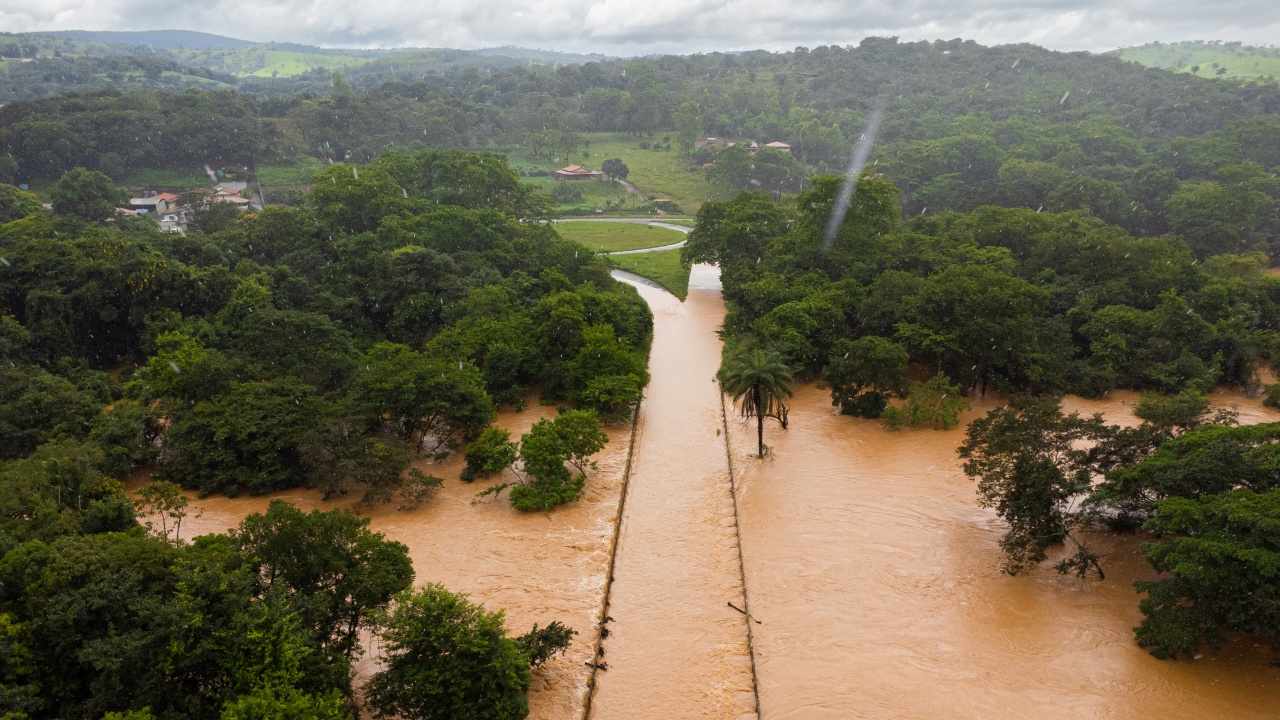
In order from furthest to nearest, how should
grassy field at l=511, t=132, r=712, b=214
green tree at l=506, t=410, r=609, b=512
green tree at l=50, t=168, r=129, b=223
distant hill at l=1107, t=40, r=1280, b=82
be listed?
distant hill at l=1107, t=40, r=1280, b=82 < grassy field at l=511, t=132, r=712, b=214 < green tree at l=50, t=168, r=129, b=223 < green tree at l=506, t=410, r=609, b=512

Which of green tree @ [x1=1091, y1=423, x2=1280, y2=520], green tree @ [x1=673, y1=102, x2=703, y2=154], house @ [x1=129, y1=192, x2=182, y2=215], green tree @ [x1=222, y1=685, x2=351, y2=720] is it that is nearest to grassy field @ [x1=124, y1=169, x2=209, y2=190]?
house @ [x1=129, y1=192, x2=182, y2=215]

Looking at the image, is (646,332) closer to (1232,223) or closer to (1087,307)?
(1087,307)

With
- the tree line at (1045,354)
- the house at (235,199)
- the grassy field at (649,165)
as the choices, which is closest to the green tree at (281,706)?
the tree line at (1045,354)

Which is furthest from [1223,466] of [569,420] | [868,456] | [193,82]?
[193,82]

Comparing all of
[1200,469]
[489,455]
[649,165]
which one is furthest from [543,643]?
[649,165]

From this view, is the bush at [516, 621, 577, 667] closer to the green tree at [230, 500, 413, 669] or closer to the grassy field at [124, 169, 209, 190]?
the green tree at [230, 500, 413, 669]

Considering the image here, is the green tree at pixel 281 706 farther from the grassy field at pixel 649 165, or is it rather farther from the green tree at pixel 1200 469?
the grassy field at pixel 649 165
